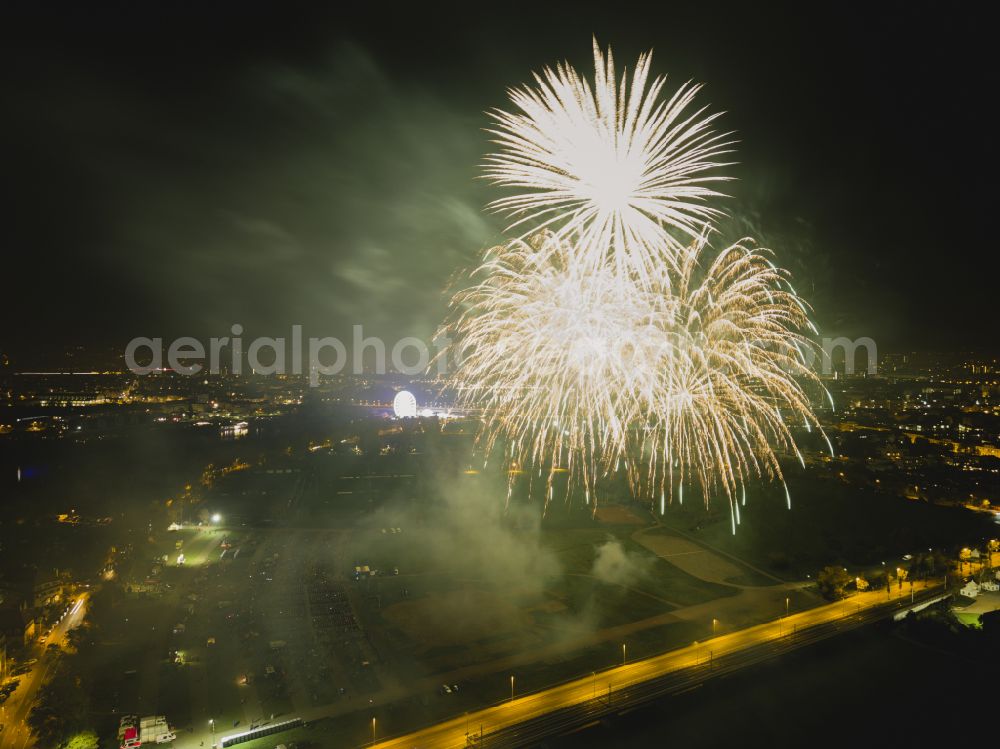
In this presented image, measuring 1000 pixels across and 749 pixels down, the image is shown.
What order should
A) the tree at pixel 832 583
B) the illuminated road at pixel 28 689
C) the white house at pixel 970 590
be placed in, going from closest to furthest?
the illuminated road at pixel 28 689
the tree at pixel 832 583
the white house at pixel 970 590

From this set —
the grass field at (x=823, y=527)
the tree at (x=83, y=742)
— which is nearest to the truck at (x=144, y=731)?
the tree at (x=83, y=742)

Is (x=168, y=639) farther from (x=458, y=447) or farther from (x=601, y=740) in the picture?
(x=458, y=447)

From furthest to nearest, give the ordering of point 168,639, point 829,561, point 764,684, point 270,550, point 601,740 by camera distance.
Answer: point 270,550
point 829,561
point 168,639
point 764,684
point 601,740

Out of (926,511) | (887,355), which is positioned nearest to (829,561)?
(926,511)

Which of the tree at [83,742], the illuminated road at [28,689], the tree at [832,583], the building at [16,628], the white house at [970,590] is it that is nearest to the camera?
the tree at [83,742]

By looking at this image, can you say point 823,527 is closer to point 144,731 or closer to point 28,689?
point 144,731

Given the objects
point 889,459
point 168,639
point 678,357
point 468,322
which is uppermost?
point 468,322

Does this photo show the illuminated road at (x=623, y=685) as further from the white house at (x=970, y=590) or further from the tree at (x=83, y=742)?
the tree at (x=83, y=742)
